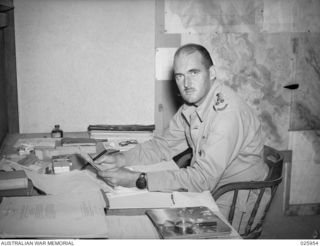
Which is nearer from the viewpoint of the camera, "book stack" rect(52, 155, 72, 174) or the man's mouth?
"book stack" rect(52, 155, 72, 174)

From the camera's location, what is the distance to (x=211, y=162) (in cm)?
153

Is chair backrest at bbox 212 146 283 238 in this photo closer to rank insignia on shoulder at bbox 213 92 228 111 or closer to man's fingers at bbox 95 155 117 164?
rank insignia on shoulder at bbox 213 92 228 111

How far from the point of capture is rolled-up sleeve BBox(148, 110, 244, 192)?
1445 millimetres

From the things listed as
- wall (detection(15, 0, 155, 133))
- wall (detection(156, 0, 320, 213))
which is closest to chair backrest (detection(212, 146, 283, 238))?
wall (detection(156, 0, 320, 213))

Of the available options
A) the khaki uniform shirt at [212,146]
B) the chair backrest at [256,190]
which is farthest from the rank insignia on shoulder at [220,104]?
the chair backrest at [256,190]

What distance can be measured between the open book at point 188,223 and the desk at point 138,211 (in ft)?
0.09

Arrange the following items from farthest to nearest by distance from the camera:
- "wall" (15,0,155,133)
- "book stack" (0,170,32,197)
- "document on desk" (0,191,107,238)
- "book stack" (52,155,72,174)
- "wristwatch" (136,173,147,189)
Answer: "wall" (15,0,155,133) < "book stack" (52,155,72,174) < "wristwatch" (136,173,147,189) < "book stack" (0,170,32,197) < "document on desk" (0,191,107,238)

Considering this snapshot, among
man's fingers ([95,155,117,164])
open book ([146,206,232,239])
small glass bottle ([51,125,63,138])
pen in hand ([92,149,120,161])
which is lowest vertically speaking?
open book ([146,206,232,239])

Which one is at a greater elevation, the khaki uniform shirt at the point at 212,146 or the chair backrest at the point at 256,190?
the khaki uniform shirt at the point at 212,146

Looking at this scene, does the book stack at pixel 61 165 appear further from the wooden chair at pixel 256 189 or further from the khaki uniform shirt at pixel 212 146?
the wooden chair at pixel 256 189

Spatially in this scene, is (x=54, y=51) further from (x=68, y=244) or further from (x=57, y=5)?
(x=68, y=244)

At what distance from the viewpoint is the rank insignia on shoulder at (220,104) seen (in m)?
1.68

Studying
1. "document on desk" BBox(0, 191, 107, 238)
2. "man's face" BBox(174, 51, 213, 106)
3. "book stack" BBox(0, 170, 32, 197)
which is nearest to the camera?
"document on desk" BBox(0, 191, 107, 238)

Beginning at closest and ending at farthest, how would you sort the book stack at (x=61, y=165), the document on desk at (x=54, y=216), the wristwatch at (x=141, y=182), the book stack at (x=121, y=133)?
the document on desk at (x=54, y=216) → the wristwatch at (x=141, y=182) → the book stack at (x=61, y=165) → the book stack at (x=121, y=133)
